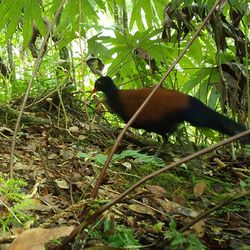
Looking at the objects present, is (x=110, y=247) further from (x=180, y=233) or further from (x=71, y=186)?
(x=71, y=186)

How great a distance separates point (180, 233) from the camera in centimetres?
118

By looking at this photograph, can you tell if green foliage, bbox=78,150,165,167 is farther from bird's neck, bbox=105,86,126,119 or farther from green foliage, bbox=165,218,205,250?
bird's neck, bbox=105,86,126,119

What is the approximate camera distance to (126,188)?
176 centimetres

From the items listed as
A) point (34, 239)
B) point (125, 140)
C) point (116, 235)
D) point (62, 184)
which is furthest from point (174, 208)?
point (125, 140)

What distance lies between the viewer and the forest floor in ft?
4.14

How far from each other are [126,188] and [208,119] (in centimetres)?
82

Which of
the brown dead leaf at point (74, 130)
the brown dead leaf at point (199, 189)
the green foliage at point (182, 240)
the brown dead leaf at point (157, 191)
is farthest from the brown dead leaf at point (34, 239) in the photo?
the brown dead leaf at point (74, 130)

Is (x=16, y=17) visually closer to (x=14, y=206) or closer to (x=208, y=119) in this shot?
(x=208, y=119)

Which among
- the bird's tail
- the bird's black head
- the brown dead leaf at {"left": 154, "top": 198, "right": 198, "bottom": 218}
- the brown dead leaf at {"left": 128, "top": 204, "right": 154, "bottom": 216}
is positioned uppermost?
the bird's black head

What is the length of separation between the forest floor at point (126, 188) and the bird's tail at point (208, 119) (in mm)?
176

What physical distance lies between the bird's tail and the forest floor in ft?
0.58

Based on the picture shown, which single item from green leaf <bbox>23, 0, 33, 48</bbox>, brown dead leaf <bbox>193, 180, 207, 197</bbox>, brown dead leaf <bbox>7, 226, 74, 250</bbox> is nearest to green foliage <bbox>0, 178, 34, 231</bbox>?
brown dead leaf <bbox>7, 226, 74, 250</bbox>

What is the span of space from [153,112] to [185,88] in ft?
2.53

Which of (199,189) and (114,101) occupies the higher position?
(114,101)
